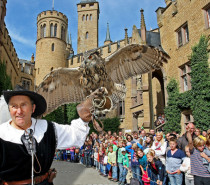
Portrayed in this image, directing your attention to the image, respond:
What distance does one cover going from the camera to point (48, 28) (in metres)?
33.2

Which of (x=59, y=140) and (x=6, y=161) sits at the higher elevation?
(x=59, y=140)

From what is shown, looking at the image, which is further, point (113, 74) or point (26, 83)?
point (26, 83)

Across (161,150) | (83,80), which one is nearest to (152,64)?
(83,80)

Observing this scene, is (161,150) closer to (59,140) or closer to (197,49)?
(59,140)

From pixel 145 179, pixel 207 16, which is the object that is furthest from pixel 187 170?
pixel 207 16

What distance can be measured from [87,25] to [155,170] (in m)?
38.1

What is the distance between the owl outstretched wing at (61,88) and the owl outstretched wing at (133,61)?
0.79 meters

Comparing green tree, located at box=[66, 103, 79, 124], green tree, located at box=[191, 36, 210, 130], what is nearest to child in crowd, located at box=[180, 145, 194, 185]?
green tree, located at box=[191, 36, 210, 130]

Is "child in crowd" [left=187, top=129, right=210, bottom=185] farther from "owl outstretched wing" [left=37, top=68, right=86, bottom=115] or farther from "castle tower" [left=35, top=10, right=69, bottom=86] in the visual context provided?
"castle tower" [left=35, top=10, right=69, bottom=86]

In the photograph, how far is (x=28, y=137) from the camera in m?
1.66

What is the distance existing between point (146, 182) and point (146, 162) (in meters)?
0.49

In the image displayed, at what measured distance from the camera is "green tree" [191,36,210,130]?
937cm

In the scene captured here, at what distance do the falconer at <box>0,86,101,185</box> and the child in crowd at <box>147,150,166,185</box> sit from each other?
352 cm

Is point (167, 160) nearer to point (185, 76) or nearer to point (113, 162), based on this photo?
point (113, 162)
